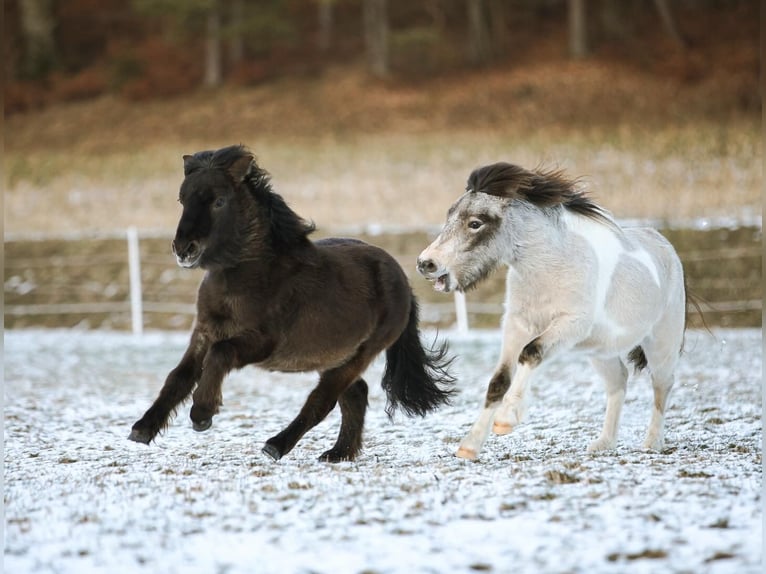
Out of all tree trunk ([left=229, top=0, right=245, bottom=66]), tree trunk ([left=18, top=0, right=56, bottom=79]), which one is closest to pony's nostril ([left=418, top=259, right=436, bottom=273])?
tree trunk ([left=229, top=0, right=245, bottom=66])

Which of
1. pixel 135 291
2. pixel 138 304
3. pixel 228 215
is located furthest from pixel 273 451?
pixel 135 291

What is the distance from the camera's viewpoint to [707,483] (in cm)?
410

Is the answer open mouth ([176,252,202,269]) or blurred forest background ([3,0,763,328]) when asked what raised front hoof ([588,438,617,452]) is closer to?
open mouth ([176,252,202,269])

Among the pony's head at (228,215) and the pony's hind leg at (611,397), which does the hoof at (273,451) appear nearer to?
the pony's head at (228,215)

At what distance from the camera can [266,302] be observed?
468 centimetres

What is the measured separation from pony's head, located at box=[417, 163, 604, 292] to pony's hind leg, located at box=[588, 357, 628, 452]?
1067 mm

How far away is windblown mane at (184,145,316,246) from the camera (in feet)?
15.5

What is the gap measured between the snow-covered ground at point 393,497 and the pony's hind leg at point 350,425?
0.11 metres

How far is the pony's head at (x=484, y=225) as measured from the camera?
192 inches

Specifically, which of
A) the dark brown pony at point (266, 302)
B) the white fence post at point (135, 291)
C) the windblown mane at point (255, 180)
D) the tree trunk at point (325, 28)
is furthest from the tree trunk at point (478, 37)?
the windblown mane at point (255, 180)

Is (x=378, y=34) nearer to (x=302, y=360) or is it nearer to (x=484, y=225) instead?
(x=484, y=225)

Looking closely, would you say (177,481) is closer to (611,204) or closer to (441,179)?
(611,204)

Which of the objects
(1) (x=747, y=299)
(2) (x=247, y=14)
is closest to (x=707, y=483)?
(1) (x=747, y=299)

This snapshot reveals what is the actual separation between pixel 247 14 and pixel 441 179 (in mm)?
12102
